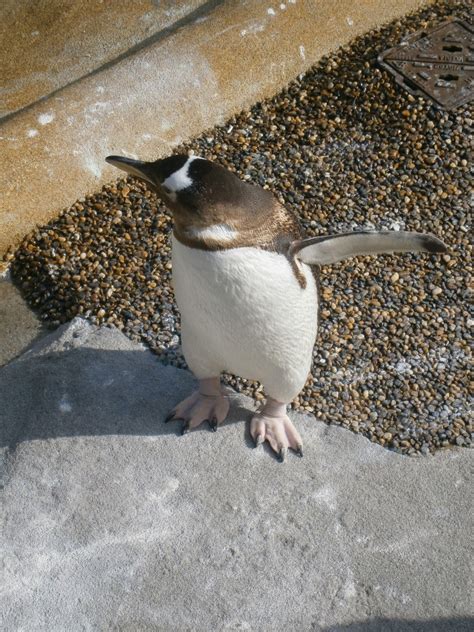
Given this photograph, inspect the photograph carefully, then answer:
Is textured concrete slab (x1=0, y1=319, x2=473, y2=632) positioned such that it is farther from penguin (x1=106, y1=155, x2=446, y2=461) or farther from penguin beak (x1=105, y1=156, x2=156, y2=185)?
penguin beak (x1=105, y1=156, x2=156, y2=185)

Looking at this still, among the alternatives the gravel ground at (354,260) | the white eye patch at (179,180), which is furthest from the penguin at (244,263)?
the gravel ground at (354,260)

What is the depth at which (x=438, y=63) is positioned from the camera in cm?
347

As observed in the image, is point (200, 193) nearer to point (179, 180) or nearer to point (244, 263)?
point (179, 180)

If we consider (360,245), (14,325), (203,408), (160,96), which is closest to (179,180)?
(360,245)

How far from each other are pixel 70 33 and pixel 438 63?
1542 mm

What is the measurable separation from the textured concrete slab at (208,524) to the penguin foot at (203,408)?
0.03 m

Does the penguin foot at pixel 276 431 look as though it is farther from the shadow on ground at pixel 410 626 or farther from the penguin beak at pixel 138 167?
the penguin beak at pixel 138 167

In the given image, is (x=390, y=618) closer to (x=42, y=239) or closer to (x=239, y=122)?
(x=42, y=239)

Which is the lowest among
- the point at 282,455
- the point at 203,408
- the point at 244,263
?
the point at 282,455

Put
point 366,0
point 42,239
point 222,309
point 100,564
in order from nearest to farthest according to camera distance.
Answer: point 222,309
point 100,564
point 42,239
point 366,0

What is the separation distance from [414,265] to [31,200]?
51.3 inches

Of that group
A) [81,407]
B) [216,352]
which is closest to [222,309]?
[216,352]

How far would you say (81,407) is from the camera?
2408mm

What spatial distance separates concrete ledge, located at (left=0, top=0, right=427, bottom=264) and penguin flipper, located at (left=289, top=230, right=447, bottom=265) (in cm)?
138
